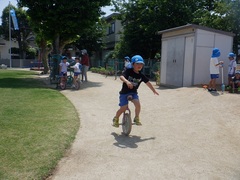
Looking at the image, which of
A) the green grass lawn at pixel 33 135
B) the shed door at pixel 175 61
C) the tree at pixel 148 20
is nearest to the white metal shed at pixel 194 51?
the shed door at pixel 175 61

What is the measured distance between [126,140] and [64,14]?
12.0 meters

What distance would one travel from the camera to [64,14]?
16109 millimetres

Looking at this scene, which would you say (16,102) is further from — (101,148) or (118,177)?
(118,177)

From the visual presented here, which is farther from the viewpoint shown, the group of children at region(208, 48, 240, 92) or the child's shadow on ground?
the group of children at region(208, 48, 240, 92)

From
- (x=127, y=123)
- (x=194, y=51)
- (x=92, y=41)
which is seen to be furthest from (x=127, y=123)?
(x=92, y=41)

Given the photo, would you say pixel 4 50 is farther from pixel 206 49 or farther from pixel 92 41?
pixel 206 49

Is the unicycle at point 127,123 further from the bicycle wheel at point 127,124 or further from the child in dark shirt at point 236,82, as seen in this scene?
the child in dark shirt at point 236,82

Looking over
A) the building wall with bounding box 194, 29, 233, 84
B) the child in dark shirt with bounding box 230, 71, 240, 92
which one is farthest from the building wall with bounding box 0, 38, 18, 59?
the child in dark shirt with bounding box 230, 71, 240, 92

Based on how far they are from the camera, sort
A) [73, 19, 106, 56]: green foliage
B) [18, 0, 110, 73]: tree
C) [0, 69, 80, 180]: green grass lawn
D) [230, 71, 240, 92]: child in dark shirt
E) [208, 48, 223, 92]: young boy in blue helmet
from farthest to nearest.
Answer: [73, 19, 106, 56]: green foliage, [18, 0, 110, 73]: tree, [208, 48, 223, 92]: young boy in blue helmet, [230, 71, 240, 92]: child in dark shirt, [0, 69, 80, 180]: green grass lawn

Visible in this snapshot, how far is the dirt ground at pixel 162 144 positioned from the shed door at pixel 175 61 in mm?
4249

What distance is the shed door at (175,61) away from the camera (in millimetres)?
13766

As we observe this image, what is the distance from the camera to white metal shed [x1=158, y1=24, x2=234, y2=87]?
13164 mm

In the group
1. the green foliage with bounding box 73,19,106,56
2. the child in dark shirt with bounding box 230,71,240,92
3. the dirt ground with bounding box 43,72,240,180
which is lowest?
the dirt ground with bounding box 43,72,240,180

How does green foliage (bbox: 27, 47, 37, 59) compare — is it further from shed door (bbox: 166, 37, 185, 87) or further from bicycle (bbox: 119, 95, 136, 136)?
bicycle (bbox: 119, 95, 136, 136)
